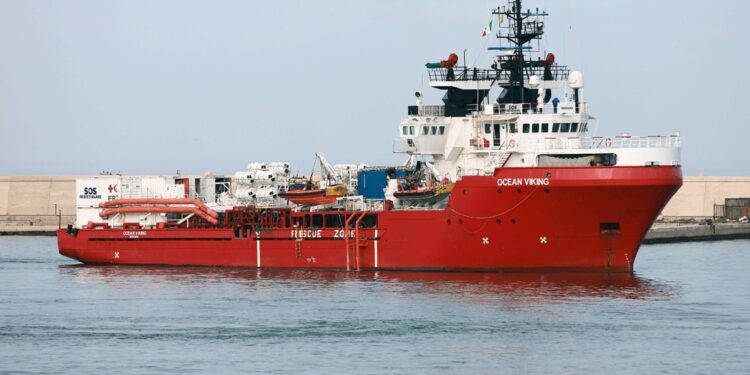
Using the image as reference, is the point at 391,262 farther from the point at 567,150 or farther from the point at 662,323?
the point at 662,323

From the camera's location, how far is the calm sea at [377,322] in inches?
1211

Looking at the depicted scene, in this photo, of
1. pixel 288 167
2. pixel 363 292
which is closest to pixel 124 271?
pixel 288 167

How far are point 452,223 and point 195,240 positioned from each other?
36.9 ft

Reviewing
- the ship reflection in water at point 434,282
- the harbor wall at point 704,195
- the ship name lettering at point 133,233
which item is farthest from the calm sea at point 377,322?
the harbor wall at point 704,195

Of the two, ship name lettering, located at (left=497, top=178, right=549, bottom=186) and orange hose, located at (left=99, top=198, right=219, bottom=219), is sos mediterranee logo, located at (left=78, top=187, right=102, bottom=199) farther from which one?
ship name lettering, located at (left=497, top=178, right=549, bottom=186)

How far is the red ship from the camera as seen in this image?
4259 centimetres

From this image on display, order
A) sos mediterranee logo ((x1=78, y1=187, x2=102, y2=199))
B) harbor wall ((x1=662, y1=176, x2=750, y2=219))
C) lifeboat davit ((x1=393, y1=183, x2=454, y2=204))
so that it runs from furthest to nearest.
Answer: harbor wall ((x1=662, y1=176, x2=750, y2=219))
sos mediterranee logo ((x1=78, y1=187, x2=102, y2=199))
lifeboat davit ((x1=393, y1=183, x2=454, y2=204))

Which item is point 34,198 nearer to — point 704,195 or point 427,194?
point 704,195

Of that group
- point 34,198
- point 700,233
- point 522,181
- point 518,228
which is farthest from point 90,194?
point 34,198

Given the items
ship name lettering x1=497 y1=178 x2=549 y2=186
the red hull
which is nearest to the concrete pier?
the red hull

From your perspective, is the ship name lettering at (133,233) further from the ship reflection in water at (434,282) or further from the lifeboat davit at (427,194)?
the lifeboat davit at (427,194)

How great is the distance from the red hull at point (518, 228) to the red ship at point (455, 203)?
0.05 metres

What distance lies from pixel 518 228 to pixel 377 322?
9.37 metres

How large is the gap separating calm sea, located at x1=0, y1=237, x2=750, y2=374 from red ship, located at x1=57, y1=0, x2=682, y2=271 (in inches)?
39.9
